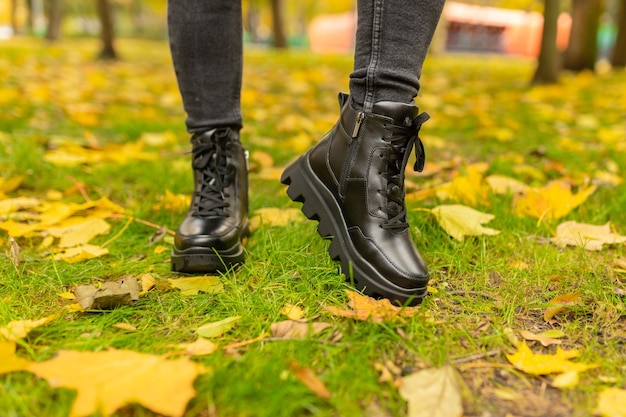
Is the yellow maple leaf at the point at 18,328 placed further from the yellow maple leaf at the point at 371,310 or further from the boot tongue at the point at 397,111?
the boot tongue at the point at 397,111

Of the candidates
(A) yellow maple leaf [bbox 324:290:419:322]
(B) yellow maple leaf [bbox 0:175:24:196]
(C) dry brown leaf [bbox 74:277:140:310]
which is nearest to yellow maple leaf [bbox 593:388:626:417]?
(A) yellow maple leaf [bbox 324:290:419:322]

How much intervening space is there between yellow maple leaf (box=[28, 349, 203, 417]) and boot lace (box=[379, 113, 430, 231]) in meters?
0.59

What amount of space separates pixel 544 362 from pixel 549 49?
547 cm

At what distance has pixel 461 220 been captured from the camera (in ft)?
4.87

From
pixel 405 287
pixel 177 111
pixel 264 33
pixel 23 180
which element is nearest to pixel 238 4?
pixel 405 287

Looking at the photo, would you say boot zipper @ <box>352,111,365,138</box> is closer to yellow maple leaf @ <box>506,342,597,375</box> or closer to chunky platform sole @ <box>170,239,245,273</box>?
chunky platform sole @ <box>170,239,245,273</box>

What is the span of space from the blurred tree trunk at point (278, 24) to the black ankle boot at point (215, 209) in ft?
40.1

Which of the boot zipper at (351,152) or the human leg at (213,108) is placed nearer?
the boot zipper at (351,152)

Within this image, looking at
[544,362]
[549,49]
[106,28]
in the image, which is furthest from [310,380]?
[106,28]

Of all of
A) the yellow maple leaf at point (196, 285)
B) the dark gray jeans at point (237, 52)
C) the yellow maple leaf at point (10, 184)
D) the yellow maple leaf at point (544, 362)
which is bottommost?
the yellow maple leaf at point (544, 362)

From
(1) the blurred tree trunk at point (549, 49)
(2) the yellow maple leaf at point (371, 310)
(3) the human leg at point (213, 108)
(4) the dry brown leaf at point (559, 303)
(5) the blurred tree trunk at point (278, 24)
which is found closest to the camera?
(2) the yellow maple leaf at point (371, 310)

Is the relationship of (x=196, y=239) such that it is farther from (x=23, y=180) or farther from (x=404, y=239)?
(x=23, y=180)

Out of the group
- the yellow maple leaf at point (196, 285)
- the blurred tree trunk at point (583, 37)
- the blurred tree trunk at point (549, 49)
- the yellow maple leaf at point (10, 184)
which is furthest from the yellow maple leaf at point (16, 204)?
Answer: the blurred tree trunk at point (583, 37)

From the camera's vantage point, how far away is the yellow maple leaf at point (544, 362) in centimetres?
93
